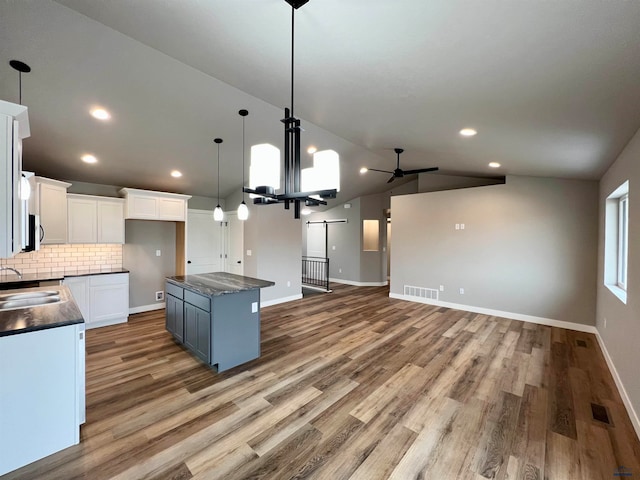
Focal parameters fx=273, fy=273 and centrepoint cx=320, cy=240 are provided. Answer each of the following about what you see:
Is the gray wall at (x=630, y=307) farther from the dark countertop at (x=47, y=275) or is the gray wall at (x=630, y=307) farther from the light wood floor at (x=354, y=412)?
the dark countertop at (x=47, y=275)

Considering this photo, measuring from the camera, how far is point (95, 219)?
473 cm

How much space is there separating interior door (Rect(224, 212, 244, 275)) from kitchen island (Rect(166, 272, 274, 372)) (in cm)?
258

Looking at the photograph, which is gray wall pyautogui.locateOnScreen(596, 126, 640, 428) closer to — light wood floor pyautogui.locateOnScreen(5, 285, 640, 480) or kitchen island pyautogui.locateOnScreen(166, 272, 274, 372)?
light wood floor pyautogui.locateOnScreen(5, 285, 640, 480)

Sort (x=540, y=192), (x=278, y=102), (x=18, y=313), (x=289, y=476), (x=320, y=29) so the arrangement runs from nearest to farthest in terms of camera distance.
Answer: (x=320, y=29) → (x=289, y=476) → (x=18, y=313) → (x=278, y=102) → (x=540, y=192)

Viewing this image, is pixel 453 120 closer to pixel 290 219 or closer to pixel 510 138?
pixel 510 138

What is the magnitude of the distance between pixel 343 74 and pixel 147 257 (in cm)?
538

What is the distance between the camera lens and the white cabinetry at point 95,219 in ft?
14.8

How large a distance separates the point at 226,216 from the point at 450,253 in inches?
207

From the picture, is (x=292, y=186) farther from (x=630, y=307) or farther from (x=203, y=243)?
(x=203, y=243)

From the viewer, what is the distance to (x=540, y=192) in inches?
197

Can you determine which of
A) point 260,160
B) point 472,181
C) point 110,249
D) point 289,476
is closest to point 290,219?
point 110,249

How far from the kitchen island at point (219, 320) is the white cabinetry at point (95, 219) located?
2174 millimetres

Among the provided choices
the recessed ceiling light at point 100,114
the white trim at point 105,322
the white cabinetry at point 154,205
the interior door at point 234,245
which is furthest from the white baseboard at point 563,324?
the recessed ceiling light at point 100,114

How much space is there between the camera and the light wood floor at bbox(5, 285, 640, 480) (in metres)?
1.86
